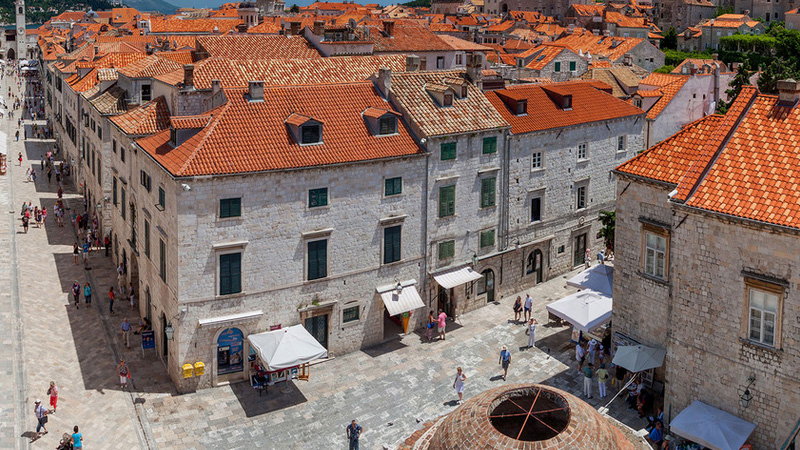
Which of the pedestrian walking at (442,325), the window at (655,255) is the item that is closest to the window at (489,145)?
the pedestrian walking at (442,325)

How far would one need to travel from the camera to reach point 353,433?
26.3 metres

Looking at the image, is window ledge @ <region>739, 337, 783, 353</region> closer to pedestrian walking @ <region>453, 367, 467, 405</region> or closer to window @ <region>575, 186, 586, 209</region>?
pedestrian walking @ <region>453, 367, 467, 405</region>

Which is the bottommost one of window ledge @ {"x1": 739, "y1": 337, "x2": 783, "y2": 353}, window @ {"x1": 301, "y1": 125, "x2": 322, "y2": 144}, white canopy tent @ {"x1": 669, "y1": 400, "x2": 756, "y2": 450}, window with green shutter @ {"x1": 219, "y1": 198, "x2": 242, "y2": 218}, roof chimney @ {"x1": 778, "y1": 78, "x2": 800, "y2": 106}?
white canopy tent @ {"x1": 669, "y1": 400, "x2": 756, "y2": 450}

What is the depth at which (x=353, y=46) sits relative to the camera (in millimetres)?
57156

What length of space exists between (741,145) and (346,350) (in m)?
17.7

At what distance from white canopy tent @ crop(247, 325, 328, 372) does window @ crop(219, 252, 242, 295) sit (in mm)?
2101

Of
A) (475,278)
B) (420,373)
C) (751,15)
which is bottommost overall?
(420,373)

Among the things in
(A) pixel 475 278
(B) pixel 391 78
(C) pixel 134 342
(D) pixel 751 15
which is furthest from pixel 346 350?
(D) pixel 751 15

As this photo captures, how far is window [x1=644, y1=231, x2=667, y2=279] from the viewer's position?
28.4 meters

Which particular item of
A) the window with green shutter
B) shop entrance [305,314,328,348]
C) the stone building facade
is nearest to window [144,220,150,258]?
the window with green shutter

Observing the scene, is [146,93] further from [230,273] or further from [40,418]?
[40,418]

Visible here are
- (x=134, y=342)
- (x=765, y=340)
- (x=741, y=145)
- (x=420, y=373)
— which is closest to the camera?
(x=765, y=340)

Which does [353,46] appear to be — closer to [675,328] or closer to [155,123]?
[155,123]

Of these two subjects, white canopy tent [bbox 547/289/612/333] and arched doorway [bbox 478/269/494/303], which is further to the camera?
arched doorway [bbox 478/269/494/303]
